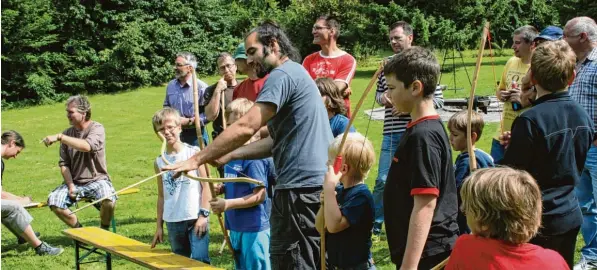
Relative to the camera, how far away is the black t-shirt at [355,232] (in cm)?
405

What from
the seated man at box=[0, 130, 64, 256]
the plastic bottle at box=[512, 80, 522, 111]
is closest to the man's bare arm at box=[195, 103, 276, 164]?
the plastic bottle at box=[512, 80, 522, 111]

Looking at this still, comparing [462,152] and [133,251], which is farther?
[133,251]

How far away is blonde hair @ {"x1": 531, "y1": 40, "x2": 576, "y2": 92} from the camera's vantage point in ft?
12.3

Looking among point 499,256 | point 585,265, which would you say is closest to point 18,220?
point 585,265

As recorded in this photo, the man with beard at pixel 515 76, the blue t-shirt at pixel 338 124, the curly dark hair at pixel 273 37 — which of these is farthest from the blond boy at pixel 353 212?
the man with beard at pixel 515 76

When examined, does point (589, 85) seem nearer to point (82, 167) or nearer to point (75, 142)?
point (75, 142)

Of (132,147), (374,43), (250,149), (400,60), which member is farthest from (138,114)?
(400,60)

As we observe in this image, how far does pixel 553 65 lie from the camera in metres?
3.78

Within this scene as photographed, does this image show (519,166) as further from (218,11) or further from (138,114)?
(218,11)

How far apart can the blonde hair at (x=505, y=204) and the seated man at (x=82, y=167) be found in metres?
5.60

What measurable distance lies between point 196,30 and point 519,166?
25.2m

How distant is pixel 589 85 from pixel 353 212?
2.68 metres

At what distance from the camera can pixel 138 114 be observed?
21.3 m

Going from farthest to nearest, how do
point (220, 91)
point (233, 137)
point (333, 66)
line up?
point (220, 91) → point (333, 66) → point (233, 137)
